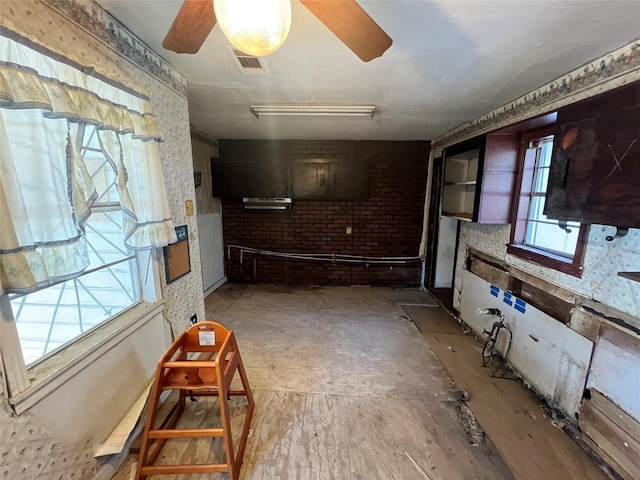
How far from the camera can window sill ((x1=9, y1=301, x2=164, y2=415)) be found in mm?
1085

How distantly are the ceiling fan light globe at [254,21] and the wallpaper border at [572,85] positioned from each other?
1.95 meters

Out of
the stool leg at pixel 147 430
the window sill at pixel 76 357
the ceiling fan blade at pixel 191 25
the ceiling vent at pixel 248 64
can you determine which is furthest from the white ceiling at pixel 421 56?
the stool leg at pixel 147 430

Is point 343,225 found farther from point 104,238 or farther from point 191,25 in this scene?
point 191,25

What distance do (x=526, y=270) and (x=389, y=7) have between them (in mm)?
2290

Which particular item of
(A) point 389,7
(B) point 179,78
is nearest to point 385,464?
(A) point 389,7

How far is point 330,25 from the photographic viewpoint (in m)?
0.97

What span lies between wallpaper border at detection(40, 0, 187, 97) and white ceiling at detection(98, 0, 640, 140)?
6 centimetres

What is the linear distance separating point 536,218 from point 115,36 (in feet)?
10.9

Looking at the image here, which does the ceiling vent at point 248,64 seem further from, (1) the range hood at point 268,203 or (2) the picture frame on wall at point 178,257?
(1) the range hood at point 268,203

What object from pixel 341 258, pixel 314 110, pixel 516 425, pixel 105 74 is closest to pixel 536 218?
pixel 516 425

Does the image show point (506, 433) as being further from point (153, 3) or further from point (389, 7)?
point (153, 3)

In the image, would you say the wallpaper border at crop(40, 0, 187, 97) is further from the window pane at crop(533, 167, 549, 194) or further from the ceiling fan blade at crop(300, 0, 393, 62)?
the window pane at crop(533, 167, 549, 194)

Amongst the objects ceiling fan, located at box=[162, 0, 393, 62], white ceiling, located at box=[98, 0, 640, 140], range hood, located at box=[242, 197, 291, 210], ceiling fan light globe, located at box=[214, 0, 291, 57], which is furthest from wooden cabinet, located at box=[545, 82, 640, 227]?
range hood, located at box=[242, 197, 291, 210]

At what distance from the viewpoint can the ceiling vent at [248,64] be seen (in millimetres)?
1671
